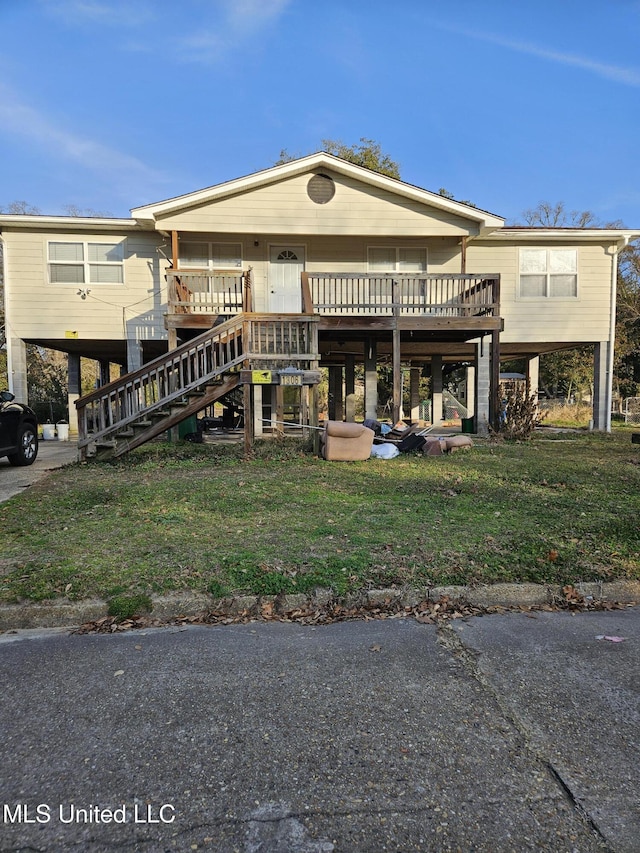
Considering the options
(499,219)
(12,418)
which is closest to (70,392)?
(12,418)

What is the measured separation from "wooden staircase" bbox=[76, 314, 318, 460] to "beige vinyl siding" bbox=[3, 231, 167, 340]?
15.3ft

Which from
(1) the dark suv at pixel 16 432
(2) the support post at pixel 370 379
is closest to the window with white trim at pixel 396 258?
(2) the support post at pixel 370 379

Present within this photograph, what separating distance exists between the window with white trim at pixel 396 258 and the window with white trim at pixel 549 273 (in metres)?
3.07

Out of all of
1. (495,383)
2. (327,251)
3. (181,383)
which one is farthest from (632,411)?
(181,383)

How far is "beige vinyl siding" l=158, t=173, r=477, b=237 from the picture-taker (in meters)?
13.6

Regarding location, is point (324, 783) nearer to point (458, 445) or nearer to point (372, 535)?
point (372, 535)

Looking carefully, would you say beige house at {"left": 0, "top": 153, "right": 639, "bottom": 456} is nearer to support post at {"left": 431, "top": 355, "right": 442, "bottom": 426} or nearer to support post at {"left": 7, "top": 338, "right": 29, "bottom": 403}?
support post at {"left": 7, "top": 338, "right": 29, "bottom": 403}

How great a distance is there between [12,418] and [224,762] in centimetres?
917

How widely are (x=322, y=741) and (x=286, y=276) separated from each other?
14.2m

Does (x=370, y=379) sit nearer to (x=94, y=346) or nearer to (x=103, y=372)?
(x=94, y=346)

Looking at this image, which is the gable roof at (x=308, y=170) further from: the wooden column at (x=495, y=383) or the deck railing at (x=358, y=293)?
the wooden column at (x=495, y=383)

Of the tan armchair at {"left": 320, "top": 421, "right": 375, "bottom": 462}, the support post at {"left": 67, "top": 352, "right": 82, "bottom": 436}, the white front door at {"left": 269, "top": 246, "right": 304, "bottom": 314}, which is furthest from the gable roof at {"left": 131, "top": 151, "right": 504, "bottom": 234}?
the tan armchair at {"left": 320, "top": 421, "right": 375, "bottom": 462}

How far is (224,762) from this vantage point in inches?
79.7

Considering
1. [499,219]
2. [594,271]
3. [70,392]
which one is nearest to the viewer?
[499,219]
